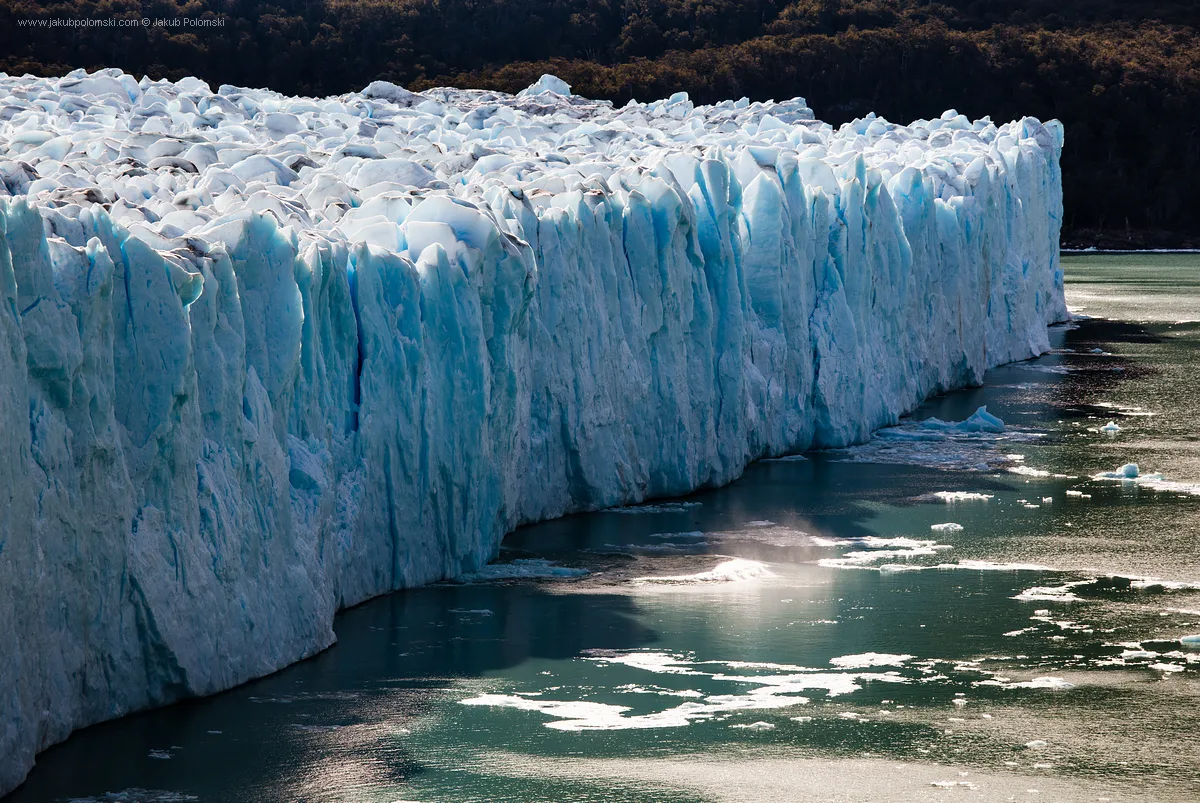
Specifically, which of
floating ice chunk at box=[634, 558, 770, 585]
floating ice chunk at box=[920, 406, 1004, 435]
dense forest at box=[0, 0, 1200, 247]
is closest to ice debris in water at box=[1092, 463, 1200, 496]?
floating ice chunk at box=[920, 406, 1004, 435]

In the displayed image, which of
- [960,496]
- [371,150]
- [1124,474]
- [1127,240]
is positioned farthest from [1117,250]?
[371,150]

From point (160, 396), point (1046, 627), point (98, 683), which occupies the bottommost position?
point (1046, 627)

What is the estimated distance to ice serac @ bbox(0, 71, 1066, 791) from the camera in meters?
6.21

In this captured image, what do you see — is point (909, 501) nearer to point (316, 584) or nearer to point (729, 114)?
point (316, 584)

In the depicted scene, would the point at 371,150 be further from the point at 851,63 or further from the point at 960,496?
the point at 851,63

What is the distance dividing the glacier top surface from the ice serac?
5 cm

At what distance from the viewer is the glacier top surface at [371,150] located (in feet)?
29.3

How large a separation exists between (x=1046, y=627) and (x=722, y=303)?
483 centimetres

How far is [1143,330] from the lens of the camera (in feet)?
79.1

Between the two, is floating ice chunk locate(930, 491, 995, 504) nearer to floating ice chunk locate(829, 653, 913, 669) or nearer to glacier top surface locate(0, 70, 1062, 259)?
glacier top surface locate(0, 70, 1062, 259)

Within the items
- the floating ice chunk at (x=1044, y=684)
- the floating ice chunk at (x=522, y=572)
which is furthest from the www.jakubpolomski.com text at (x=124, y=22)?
the floating ice chunk at (x=1044, y=684)

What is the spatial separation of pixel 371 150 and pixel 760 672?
663 cm

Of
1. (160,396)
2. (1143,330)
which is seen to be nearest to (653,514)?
(160,396)

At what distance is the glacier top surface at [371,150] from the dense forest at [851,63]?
508 inches
